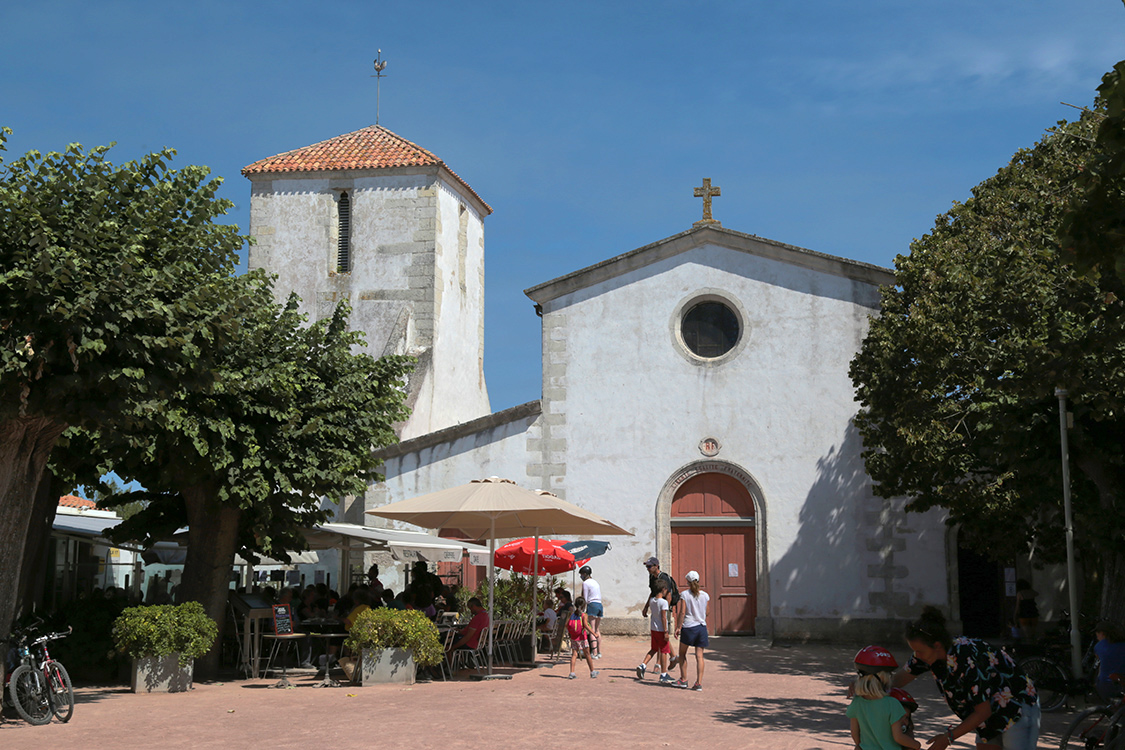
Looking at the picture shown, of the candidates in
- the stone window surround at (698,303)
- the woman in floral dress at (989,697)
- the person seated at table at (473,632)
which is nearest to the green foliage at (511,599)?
the person seated at table at (473,632)

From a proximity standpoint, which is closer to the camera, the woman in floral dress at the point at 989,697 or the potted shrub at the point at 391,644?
the woman in floral dress at the point at 989,697

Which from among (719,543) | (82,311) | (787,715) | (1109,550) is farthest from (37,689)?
(719,543)

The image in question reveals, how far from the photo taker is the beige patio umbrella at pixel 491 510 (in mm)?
13578

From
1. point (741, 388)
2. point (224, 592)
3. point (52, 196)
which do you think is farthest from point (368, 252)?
point (52, 196)

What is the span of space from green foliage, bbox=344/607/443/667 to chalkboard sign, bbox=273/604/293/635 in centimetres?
121

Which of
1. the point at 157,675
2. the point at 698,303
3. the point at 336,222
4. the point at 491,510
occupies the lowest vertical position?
the point at 157,675

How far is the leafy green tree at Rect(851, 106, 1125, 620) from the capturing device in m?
11.1

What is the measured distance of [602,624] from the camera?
20.6 m

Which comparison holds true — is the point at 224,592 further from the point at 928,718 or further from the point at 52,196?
the point at 928,718

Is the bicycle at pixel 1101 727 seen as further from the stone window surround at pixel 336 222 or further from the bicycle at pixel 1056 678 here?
the stone window surround at pixel 336 222

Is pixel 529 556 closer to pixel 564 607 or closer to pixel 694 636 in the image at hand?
pixel 564 607

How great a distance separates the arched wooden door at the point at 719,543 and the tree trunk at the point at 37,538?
11314 millimetres

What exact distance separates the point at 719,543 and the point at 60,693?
13.3m

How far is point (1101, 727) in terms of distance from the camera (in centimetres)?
877
